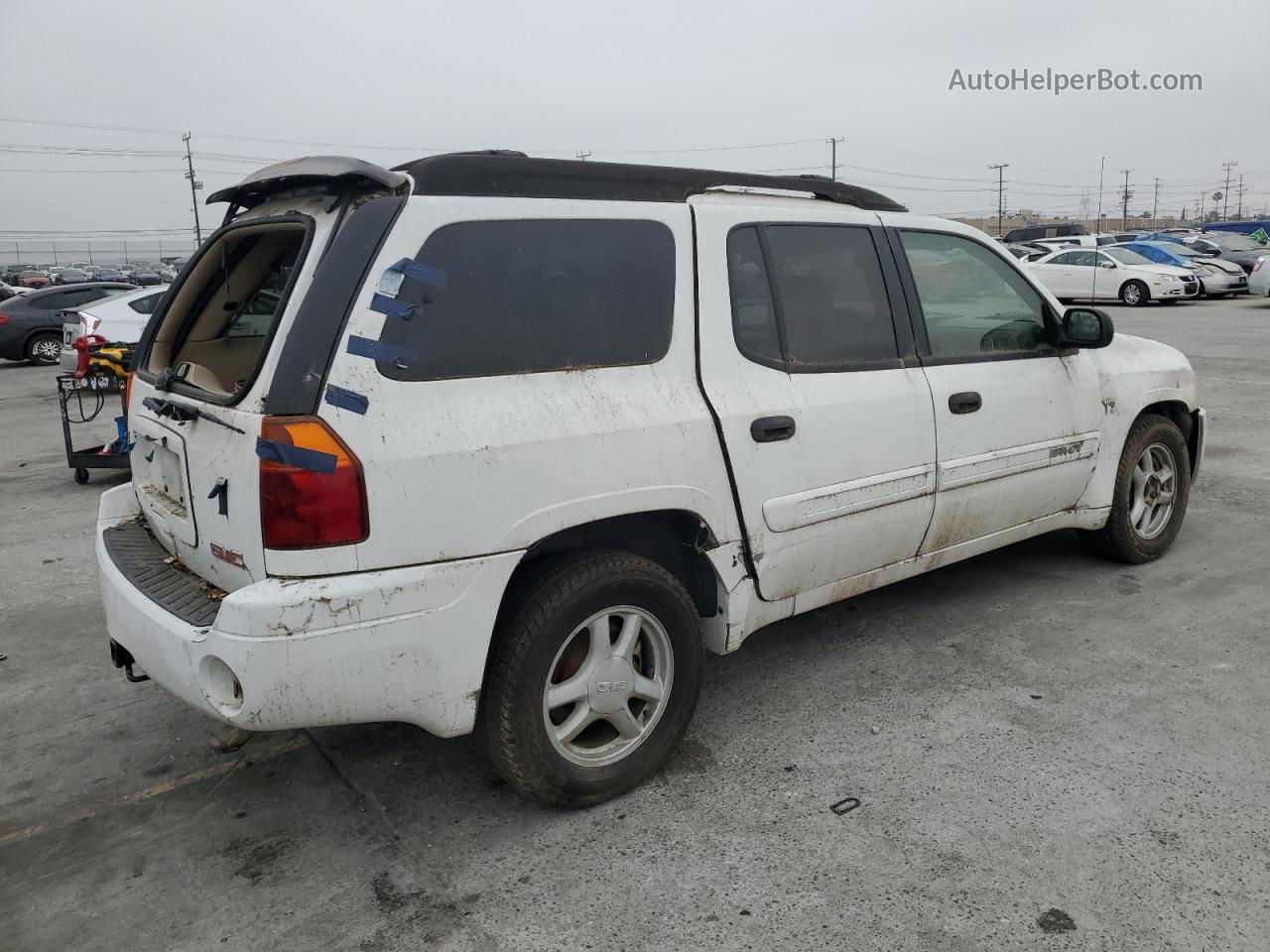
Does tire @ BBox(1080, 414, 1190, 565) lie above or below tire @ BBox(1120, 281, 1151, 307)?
below

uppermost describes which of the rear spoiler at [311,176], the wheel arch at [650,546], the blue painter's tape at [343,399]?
the rear spoiler at [311,176]

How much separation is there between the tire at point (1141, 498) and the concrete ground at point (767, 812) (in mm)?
453

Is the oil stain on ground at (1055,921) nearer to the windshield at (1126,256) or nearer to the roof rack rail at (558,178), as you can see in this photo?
the roof rack rail at (558,178)

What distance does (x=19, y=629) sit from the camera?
4695mm

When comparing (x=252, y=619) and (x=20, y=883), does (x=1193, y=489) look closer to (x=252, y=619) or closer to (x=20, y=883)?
(x=252, y=619)

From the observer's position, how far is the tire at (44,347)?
18109 mm

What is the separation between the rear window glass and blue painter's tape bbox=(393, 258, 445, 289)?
1 centimetres

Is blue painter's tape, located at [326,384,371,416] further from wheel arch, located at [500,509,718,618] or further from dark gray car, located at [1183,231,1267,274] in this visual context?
dark gray car, located at [1183,231,1267,274]

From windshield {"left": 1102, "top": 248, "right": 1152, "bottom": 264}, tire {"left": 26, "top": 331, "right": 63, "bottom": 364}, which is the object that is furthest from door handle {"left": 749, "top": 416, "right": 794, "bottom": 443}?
windshield {"left": 1102, "top": 248, "right": 1152, "bottom": 264}

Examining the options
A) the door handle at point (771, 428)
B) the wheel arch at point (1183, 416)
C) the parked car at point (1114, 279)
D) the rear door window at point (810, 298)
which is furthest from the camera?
the parked car at point (1114, 279)

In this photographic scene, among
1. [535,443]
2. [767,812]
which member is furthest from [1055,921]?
[535,443]

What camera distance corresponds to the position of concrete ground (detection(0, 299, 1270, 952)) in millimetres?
2525

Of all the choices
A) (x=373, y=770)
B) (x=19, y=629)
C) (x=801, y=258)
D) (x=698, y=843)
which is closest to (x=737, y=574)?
(x=698, y=843)

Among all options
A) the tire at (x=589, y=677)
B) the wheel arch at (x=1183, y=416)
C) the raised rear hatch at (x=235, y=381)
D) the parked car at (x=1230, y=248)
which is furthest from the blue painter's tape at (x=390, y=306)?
the parked car at (x=1230, y=248)
